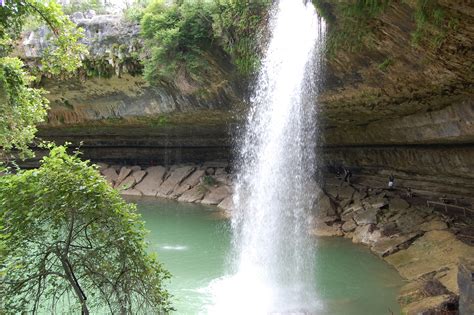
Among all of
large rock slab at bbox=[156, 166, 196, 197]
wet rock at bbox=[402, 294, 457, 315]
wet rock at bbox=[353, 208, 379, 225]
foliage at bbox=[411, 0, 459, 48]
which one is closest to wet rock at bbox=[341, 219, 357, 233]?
wet rock at bbox=[353, 208, 379, 225]

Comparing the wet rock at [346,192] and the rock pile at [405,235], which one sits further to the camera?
the wet rock at [346,192]

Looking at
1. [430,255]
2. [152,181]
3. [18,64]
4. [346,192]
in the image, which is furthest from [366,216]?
[152,181]

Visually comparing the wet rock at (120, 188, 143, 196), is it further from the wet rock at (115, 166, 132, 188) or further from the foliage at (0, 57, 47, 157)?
the foliage at (0, 57, 47, 157)

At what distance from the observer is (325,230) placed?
13.2 m

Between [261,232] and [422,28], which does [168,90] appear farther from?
[422,28]

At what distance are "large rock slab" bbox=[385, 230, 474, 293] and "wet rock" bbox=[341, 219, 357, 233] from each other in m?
2.29

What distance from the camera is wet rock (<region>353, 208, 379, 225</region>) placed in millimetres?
12788

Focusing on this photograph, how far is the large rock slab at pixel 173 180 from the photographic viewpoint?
1953 centimetres

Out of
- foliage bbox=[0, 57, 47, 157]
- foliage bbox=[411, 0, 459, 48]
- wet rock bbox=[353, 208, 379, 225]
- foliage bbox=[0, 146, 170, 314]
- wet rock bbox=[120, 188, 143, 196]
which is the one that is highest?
foliage bbox=[411, 0, 459, 48]

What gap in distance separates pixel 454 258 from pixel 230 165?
12.4m

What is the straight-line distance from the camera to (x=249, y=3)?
35.0ft

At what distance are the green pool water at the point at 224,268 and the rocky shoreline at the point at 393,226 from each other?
17.3 inches

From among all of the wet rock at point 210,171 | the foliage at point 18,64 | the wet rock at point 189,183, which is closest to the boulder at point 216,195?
the wet rock at point 189,183

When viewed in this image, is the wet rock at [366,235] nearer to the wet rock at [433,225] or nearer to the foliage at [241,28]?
the wet rock at [433,225]
